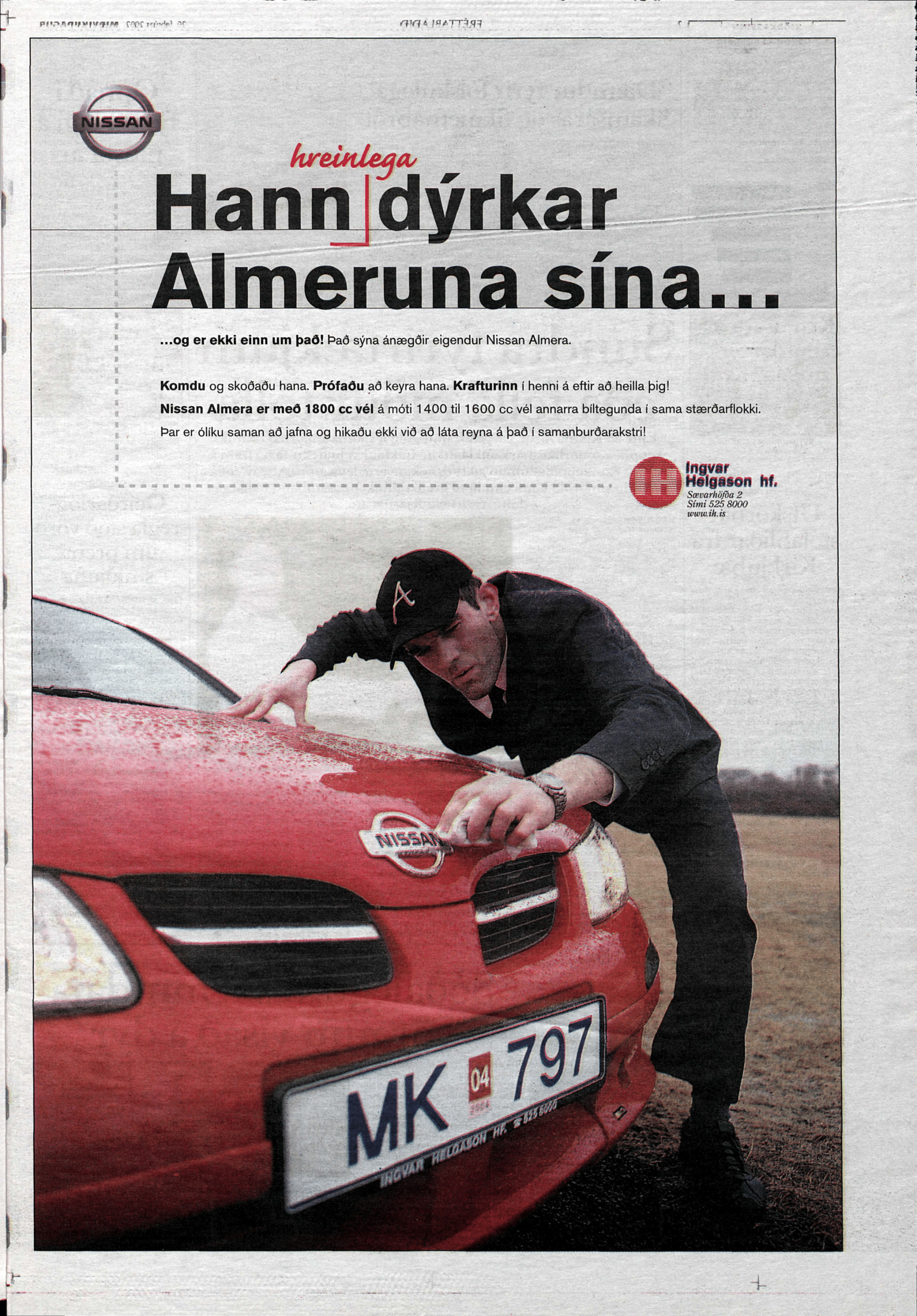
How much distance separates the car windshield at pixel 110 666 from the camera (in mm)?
1576

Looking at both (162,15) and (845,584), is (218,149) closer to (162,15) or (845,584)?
(162,15)

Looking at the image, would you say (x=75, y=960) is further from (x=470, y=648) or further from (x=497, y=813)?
(x=470, y=648)

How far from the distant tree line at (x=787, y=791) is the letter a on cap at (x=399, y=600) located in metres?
0.63

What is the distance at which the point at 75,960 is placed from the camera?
1317 millimetres

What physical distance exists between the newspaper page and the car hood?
75 mm

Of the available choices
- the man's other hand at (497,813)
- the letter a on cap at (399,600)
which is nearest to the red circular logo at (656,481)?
the letter a on cap at (399,600)

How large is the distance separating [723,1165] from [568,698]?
86 centimetres

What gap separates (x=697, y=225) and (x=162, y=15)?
40.3 inches

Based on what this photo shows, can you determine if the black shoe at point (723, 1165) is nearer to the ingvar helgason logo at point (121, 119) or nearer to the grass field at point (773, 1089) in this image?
the grass field at point (773, 1089)

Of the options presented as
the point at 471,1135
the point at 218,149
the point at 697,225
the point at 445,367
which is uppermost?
the point at 218,149

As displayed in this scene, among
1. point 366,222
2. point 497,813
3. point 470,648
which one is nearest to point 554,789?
point 497,813

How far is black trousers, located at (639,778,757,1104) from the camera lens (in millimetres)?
1630

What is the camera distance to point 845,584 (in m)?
1.66

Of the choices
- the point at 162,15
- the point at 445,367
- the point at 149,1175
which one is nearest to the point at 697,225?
the point at 445,367
